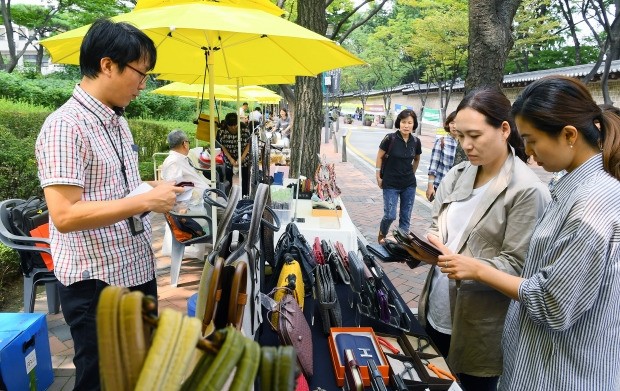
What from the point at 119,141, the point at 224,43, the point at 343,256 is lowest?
Answer: the point at 343,256

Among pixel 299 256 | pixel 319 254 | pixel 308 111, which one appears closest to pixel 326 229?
pixel 319 254

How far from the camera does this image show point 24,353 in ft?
7.54

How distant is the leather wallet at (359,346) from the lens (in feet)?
5.58


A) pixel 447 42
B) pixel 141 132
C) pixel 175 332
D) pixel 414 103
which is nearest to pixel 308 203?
pixel 175 332

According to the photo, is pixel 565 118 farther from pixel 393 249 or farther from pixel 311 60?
pixel 311 60

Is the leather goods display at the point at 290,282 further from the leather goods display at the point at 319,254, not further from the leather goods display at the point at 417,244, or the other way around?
the leather goods display at the point at 417,244

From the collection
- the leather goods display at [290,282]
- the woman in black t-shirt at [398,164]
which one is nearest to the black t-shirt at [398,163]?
the woman in black t-shirt at [398,164]

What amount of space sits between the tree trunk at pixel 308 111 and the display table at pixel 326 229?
215 cm

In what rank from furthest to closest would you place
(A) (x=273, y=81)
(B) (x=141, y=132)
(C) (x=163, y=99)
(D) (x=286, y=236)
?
(C) (x=163, y=99), (B) (x=141, y=132), (A) (x=273, y=81), (D) (x=286, y=236)

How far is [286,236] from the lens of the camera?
271 centimetres

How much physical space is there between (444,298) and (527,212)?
616 mm

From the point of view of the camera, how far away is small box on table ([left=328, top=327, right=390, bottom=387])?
63.4 inches

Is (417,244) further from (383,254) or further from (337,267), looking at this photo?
(337,267)

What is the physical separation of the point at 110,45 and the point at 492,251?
1772 millimetres
